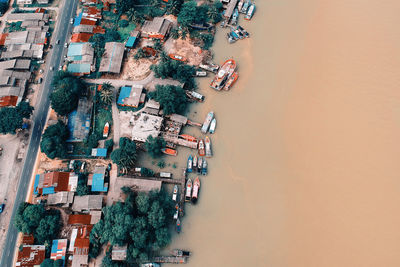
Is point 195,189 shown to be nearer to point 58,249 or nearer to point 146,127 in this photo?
point 146,127

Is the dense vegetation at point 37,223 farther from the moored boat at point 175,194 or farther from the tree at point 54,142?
Result: the moored boat at point 175,194

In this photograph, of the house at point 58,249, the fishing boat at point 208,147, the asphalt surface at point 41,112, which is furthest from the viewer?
the fishing boat at point 208,147

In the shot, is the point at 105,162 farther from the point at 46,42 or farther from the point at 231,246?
the point at 46,42

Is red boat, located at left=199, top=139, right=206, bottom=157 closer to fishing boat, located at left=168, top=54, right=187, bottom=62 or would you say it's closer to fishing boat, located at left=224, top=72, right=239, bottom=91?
fishing boat, located at left=224, top=72, right=239, bottom=91

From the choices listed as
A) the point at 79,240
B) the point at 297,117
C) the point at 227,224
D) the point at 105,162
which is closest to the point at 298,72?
the point at 297,117

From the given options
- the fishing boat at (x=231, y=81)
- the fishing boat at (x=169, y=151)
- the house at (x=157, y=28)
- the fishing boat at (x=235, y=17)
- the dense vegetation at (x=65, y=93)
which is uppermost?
the fishing boat at (x=235, y=17)

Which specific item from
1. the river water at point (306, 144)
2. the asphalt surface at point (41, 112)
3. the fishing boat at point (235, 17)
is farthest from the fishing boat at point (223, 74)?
the asphalt surface at point (41, 112)

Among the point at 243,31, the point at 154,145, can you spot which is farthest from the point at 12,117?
the point at 243,31

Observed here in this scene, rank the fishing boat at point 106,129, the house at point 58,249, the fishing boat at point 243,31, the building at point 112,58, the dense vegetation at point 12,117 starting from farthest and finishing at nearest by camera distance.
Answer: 1. the fishing boat at point 243,31
2. the building at point 112,58
3. the fishing boat at point 106,129
4. the dense vegetation at point 12,117
5. the house at point 58,249
